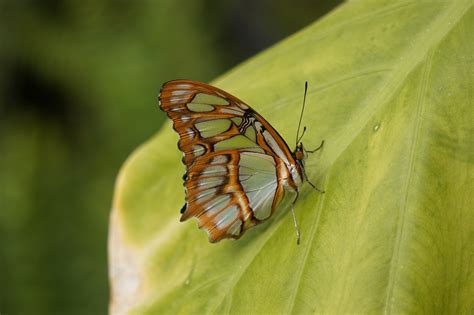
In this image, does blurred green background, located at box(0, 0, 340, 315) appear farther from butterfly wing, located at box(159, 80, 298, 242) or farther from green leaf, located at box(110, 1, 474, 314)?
butterfly wing, located at box(159, 80, 298, 242)

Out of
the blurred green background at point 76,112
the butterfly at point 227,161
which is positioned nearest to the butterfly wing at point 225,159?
the butterfly at point 227,161

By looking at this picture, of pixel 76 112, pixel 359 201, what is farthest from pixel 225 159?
pixel 76 112

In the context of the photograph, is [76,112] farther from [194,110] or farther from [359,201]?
[359,201]

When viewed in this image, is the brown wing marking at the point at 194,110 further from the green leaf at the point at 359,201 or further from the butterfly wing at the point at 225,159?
the green leaf at the point at 359,201

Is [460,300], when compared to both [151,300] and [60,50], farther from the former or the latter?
[60,50]

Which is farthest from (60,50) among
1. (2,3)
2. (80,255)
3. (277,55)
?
(277,55)
